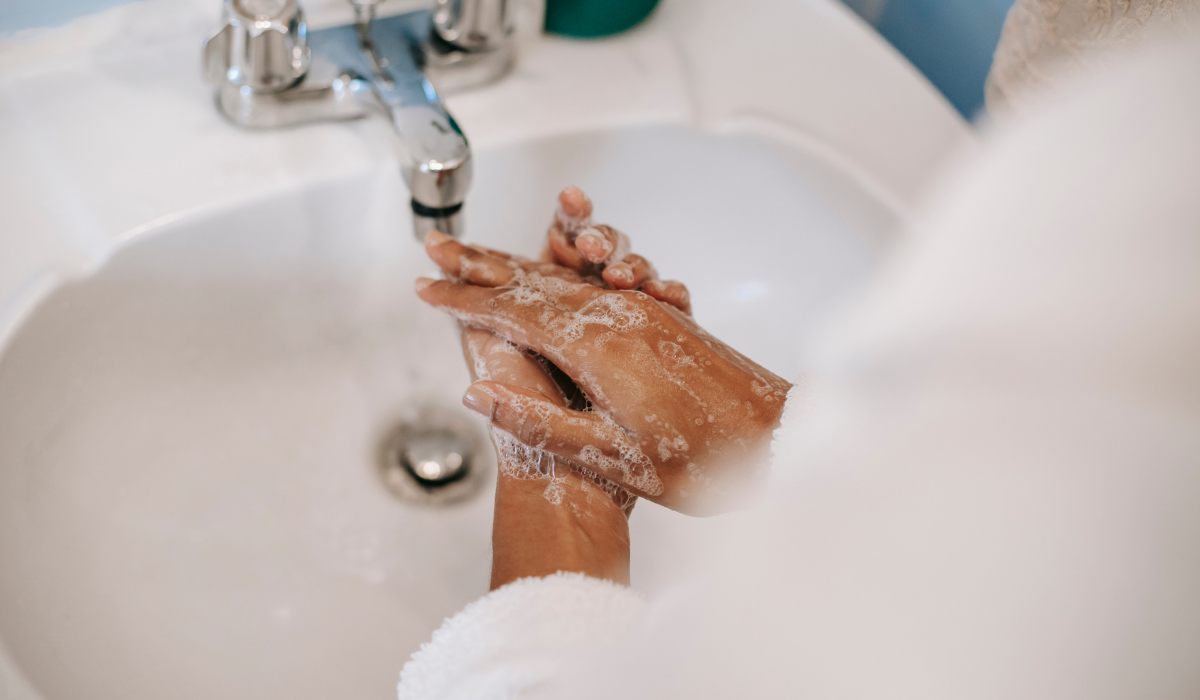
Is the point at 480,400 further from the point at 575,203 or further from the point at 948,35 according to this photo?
the point at 948,35

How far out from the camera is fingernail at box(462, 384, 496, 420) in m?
0.47

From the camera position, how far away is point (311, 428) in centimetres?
65

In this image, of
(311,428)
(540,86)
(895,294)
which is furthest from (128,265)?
(895,294)

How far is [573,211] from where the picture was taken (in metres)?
0.59

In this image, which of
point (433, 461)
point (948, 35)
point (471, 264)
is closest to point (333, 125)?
point (471, 264)

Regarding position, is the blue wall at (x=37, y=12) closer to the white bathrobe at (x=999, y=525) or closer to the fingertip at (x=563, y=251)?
the fingertip at (x=563, y=251)

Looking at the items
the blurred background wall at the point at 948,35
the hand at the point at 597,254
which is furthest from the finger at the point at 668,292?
the blurred background wall at the point at 948,35

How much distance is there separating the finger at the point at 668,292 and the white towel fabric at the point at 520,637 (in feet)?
0.76

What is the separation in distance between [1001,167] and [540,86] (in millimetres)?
348

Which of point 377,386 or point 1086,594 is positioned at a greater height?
point 1086,594

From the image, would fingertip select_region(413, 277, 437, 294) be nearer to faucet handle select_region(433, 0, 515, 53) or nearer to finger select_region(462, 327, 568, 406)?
finger select_region(462, 327, 568, 406)

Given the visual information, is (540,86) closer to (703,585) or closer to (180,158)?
(180,158)

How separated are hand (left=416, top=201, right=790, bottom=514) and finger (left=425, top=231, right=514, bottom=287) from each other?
17mm

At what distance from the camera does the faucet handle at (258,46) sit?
20.6 inches
